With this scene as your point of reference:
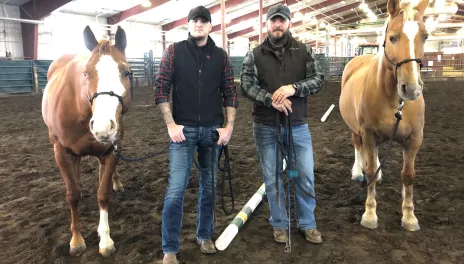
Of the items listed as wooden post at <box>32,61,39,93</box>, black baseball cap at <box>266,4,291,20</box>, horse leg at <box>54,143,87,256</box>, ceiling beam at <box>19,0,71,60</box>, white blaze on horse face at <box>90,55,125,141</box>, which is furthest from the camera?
ceiling beam at <box>19,0,71,60</box>

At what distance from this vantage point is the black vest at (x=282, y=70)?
2.82 m

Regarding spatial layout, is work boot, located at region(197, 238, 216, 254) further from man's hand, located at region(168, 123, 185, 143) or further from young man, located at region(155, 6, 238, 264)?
man's hand, located at region(168, 123, 185, 143)

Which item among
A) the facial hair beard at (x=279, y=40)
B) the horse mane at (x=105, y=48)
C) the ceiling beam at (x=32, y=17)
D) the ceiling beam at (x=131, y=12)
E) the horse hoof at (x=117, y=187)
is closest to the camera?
the horse mane at (x=105, y=48)

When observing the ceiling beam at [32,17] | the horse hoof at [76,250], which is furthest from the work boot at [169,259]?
the ceiling beam at [32,17]

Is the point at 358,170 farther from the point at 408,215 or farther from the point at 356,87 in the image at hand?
the point at 408,215

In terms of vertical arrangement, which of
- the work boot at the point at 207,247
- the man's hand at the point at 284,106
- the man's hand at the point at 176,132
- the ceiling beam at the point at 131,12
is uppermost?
the ceiling beam at the point at 131,12

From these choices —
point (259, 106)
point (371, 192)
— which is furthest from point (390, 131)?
point (259, 106)

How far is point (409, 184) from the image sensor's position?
3232 millimetres

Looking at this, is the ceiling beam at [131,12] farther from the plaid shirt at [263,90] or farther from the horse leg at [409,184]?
the horse leg at [409,184]

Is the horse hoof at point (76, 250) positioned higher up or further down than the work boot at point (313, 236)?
further down

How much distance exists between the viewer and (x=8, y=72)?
50.4 feet

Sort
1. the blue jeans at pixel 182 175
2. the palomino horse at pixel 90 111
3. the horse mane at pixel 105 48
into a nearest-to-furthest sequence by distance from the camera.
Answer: the palomino horse at pixel 90 111
the horse mane at pixel 105 48
the blue jeans at pixel 182 175

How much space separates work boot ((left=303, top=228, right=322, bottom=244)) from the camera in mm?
2910

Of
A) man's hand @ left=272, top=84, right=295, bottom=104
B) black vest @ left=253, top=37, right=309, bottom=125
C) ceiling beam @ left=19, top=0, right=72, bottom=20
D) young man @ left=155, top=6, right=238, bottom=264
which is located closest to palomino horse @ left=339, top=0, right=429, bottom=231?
black vest @ left=253, top=37, right=309, bottom=125
